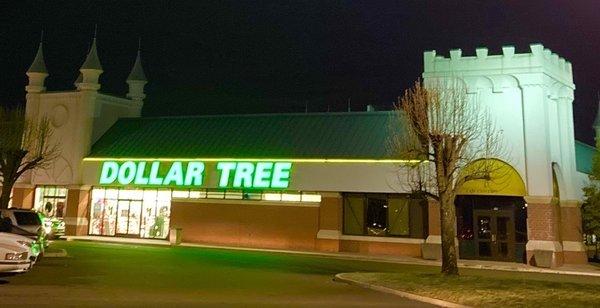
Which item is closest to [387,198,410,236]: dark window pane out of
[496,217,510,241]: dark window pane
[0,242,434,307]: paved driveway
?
[496,217,510,241]: dark window pane

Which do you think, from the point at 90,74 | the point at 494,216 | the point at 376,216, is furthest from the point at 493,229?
the point at 90,74

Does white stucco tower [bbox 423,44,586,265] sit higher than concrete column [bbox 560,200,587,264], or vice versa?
white stucco tower [bbox 423,44,586,265]

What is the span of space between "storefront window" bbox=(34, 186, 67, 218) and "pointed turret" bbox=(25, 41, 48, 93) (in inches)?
291

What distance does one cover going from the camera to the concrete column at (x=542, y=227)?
26750mm

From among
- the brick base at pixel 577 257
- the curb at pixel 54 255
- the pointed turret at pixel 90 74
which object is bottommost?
the curb at pixel 54 255

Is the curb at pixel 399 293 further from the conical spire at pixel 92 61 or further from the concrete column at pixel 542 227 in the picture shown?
the conical spire at pixel 92 61

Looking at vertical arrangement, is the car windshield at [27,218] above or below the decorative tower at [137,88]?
below

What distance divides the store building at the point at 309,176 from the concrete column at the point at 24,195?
9 centimetres

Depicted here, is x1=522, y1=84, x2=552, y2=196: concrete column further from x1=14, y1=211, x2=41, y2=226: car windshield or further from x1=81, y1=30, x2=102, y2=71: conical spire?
x1=81, y1=30, x2=102, y2=71: conical spire

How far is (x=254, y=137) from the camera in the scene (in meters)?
35.2

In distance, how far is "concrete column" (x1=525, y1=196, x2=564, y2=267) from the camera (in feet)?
87.8

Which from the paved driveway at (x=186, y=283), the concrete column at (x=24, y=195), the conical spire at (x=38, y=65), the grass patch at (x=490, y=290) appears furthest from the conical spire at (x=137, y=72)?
the grass patch at (x=490, y=290)

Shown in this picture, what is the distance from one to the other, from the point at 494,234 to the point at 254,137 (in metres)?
15.5

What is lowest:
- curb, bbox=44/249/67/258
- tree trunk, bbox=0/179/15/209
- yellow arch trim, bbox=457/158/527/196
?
curb, bbox=44/249/67/258
